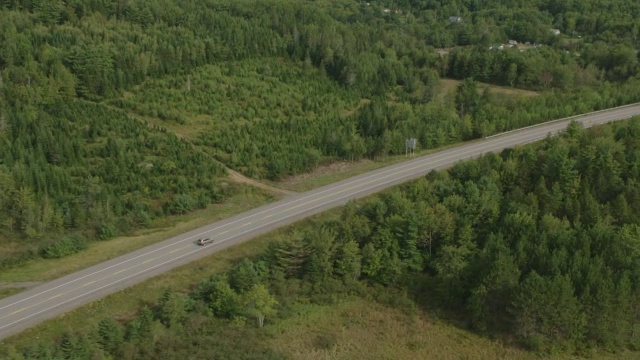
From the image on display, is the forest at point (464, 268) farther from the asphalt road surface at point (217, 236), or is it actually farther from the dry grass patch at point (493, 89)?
the dry grass patch at point (493, 89)

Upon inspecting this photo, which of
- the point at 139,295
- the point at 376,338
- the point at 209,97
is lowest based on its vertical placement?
the point at 376,338

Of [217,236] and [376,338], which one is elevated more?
[217,236]

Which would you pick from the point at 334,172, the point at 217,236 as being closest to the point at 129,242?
the point at 217,236

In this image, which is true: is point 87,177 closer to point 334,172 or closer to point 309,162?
point 309,162

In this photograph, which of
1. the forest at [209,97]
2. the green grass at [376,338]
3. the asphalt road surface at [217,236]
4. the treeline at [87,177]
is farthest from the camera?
the forest at [209,97]

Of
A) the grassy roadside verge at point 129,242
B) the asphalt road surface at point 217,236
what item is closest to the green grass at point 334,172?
the asphalt road surface at point 217,236

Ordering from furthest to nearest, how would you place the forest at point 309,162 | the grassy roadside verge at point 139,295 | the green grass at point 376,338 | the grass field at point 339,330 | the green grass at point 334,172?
the green grass at point 334,172
the forest at point 309,162
the green grass at point 376,338
the grass field at point 339,330
the grassy roadside verge at point 139,295
